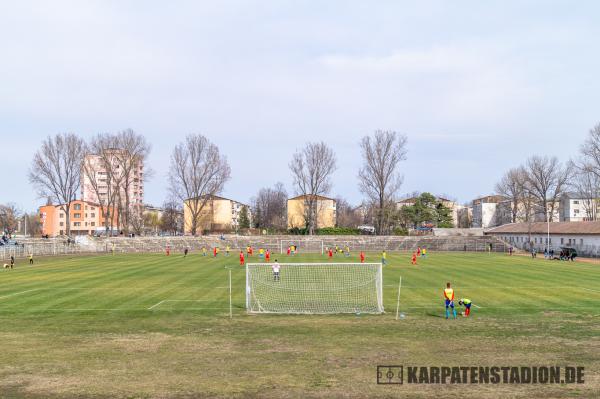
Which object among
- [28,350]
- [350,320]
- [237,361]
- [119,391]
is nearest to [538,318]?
[350,320]

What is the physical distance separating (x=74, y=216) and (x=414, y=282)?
150373 mm

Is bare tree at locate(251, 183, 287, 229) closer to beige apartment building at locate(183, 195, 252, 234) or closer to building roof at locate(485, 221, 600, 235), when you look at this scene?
beige apartment building at locate(183, 195, 252, 234)

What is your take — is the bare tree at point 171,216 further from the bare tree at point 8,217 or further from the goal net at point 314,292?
the goal net at point 314,292

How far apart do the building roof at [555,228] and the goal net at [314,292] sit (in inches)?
2070

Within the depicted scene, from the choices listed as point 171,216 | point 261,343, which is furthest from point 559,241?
point 171,216

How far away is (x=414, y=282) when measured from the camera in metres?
39.5

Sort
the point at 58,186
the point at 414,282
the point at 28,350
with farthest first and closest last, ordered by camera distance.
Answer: the point at 58,186 → the point at 414,282 → the point at 28,350

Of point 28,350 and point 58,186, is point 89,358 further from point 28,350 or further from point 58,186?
point 58,186

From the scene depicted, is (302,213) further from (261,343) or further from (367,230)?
(261,343)

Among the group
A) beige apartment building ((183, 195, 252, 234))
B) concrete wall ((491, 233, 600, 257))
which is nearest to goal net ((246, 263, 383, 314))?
concrete wall ((491, 233, 600, 257))

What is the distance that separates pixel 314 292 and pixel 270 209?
137m

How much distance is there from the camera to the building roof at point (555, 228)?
262ft

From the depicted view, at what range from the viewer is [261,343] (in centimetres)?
1933

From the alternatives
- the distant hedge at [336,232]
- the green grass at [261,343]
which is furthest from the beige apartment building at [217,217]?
the green grass at [261,343]
